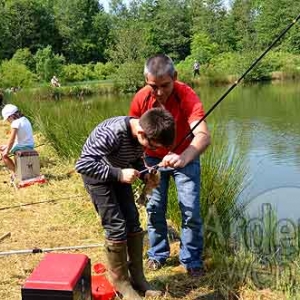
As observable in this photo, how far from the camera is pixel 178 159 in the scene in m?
3.16

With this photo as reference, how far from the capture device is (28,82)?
32.4m

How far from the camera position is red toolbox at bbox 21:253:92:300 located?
8.86ft

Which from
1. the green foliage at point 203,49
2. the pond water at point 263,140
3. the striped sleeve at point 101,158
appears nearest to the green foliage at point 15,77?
the pond water at point 263,140

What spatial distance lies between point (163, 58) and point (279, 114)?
13.5 m

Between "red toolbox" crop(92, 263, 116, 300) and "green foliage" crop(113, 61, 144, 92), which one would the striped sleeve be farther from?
"green foliage" crop(113, 61, 144, 92)

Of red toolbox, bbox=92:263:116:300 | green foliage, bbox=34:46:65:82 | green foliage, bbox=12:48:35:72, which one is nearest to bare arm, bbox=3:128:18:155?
red toolbox, bbox=92:263:116:300

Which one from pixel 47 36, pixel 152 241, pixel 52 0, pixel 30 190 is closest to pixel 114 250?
pixel 152 241

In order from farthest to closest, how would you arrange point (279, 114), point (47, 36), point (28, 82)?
point (47, 36), point (28, 82), point (279, 114)

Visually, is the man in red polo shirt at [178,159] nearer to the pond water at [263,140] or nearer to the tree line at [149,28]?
the pond water at [263,140]

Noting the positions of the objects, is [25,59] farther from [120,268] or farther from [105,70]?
[120,268]

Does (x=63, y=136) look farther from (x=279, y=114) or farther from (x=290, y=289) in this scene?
(x=279, y=114)

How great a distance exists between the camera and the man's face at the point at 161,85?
326cm

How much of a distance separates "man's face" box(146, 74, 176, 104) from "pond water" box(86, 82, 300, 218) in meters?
2.36

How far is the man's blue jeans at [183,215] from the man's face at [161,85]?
44 centimetres
